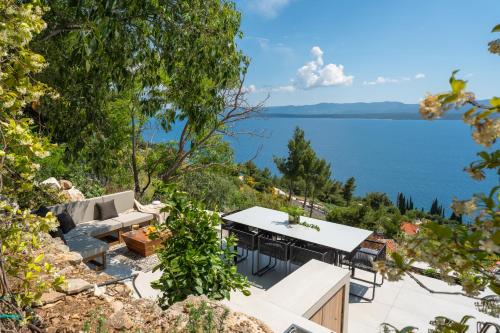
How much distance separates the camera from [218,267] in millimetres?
2371

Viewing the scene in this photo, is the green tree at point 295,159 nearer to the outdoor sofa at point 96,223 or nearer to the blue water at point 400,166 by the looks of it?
the outdoor sofa at point 96,223

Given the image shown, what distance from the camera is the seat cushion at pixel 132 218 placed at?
21.7 ft

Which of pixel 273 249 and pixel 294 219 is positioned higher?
pixel 294 219

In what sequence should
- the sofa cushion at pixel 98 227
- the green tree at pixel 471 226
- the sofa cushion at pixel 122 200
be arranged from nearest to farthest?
1. the green tree at pixel 471 226
2. the sofa cushion at pixel 98 227
3. the sofa cushion at pixel 122 200

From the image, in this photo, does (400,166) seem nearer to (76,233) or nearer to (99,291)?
(76,233)

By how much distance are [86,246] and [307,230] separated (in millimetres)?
3686

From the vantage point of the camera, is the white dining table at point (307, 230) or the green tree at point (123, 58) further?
the white dining table at point (307, 230)

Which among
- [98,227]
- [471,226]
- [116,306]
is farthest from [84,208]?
[471,226]

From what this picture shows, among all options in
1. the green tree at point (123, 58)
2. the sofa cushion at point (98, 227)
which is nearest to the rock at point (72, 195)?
the sofa cushion at point (98, 227)

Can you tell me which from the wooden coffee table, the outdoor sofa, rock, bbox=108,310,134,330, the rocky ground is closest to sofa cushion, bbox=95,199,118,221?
the outdoor sofa

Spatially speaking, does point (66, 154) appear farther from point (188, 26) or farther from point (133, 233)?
point (133, 233)

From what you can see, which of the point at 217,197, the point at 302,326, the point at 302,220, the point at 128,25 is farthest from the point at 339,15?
the point at 302,326

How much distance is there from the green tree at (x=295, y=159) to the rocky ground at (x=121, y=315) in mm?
21011

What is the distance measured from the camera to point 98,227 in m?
6.16
